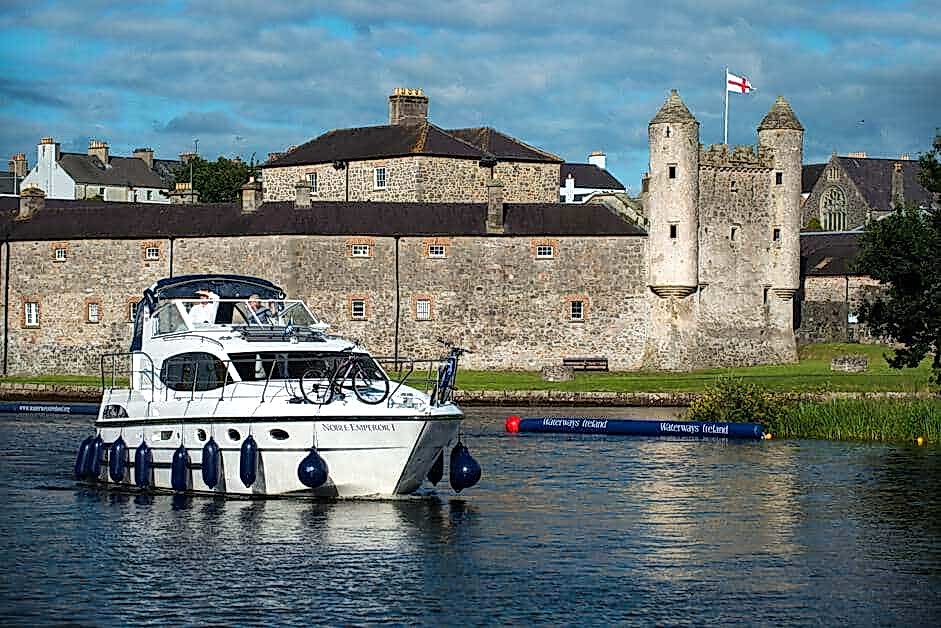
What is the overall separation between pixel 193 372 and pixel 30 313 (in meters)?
41.6

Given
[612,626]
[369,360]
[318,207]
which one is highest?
[318,207]

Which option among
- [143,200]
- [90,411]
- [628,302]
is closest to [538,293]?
Answer: [628,302]

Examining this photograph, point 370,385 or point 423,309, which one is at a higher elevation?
point 423,309

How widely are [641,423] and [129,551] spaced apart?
71.6ft

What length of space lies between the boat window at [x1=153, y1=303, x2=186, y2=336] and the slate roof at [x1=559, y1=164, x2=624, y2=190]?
97.5 m

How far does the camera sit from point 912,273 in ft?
156

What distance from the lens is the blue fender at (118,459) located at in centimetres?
3148

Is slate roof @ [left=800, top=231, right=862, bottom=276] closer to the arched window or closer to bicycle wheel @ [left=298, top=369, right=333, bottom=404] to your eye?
the arched window

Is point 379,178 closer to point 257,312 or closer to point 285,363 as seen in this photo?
point 257,312

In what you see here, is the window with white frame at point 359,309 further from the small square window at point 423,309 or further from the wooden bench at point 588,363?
the wooden bench at point 588,363

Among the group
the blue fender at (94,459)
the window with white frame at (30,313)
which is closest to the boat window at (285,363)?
the blue fender at (94,459)

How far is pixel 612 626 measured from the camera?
67.1 ft

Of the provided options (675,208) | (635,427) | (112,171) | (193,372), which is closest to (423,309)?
(675,208)

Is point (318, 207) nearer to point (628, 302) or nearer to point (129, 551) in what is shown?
point (628, 302)
